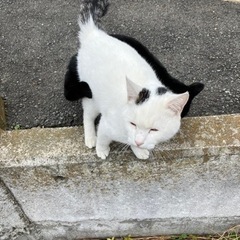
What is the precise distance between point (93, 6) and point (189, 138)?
2.45 ft

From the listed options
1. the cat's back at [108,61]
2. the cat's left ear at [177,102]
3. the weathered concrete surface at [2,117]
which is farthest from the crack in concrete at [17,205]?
the cat's left ear at [177,102]

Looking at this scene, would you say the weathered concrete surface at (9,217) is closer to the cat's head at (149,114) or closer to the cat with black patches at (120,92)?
the cat with black patches at (120,92)

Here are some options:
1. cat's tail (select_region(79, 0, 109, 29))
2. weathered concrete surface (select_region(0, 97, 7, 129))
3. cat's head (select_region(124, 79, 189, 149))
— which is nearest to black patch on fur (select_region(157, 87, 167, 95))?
cat's head (select_region(124, 79, 189, 149))

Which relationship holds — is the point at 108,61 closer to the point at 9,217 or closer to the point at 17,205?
the point at 17,205

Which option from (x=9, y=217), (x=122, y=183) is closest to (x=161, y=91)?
(x=122, y=183)

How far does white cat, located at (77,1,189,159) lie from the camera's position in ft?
4.43

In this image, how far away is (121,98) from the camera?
1503 mm

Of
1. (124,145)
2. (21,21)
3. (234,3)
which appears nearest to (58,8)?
(21,21)

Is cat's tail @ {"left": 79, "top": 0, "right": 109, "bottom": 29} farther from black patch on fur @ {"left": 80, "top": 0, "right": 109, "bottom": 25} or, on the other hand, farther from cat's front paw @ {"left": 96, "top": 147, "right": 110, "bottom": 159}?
cat's front paw @ {"left": 96, "top": 147, "right": 110, "bottom": 159}

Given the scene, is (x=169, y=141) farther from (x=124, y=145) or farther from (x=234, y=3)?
(x=234, y=3)

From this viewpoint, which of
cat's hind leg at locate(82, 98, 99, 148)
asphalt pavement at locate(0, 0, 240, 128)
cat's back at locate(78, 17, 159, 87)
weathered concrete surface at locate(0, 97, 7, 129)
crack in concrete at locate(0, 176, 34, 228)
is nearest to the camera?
cat's back at locate(78, 17, 159, 87)

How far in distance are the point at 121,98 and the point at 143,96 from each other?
16 cm

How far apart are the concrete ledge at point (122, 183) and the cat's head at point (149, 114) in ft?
0.83

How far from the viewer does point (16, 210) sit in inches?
76.3
